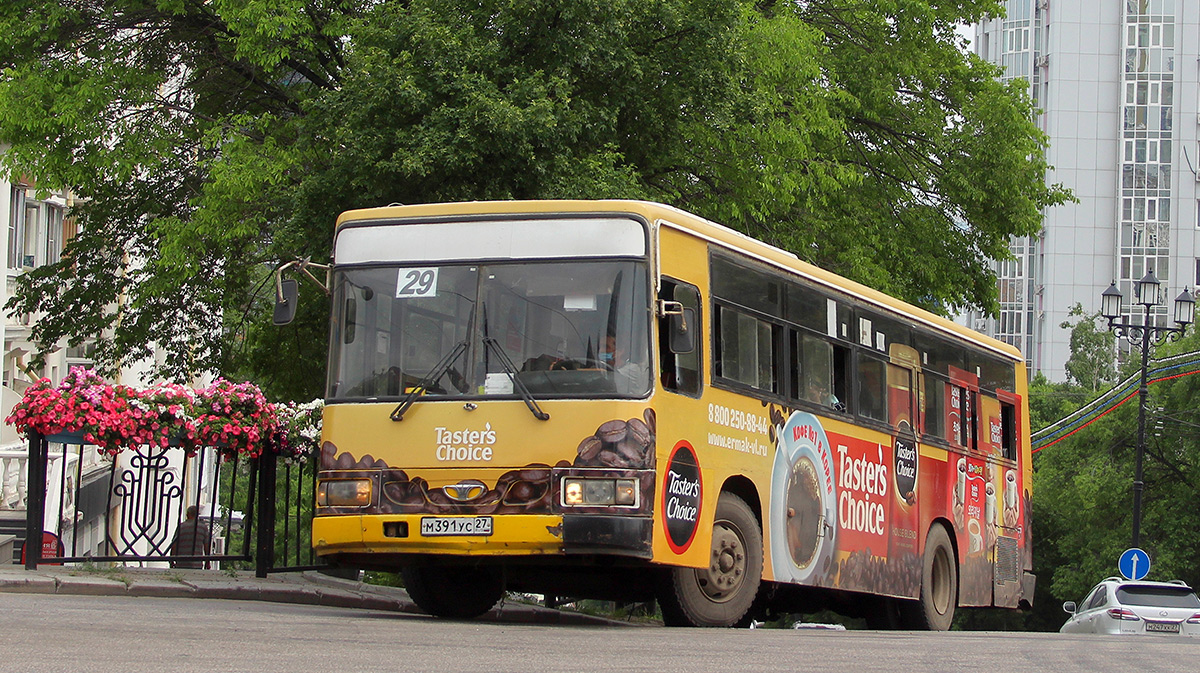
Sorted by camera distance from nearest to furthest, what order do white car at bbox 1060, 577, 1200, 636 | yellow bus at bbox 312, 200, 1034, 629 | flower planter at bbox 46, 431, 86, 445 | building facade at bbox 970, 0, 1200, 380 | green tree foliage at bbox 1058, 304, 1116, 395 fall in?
yellow bus at bbox 312, 200, 1034, 629 → flower planter at bbox 46, 431, 86, 445 → white car at bbox 1060, 577, 1200, 636 → green tree foliage at bbox 1058, 304, 1116, 395 → building facade at bbox 970, 0, 1200, 380

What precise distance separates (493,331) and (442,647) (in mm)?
3270

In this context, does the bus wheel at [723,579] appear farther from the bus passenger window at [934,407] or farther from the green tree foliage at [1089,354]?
the green tree foliage at [1089,354]

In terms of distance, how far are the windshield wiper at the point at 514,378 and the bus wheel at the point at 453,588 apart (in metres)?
2.20

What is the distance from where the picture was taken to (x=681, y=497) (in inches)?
477

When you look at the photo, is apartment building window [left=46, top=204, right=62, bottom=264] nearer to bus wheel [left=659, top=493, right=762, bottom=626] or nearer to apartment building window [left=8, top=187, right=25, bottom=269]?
apartment building window [left=8, top=187, right=25, bottom=269]

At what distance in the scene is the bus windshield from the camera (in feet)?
39.1

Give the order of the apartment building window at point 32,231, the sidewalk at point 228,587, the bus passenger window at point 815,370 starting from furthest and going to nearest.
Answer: the apartment building window at point 32,231
the bus passenger window at point 815,370
the sidewalk at point 228,587

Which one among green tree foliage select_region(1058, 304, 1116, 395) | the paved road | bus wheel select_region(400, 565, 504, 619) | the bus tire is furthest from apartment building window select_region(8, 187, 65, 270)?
green tree foliage select_region(1058, 304, 1116, 395)

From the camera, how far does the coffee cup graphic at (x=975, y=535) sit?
1884 cm

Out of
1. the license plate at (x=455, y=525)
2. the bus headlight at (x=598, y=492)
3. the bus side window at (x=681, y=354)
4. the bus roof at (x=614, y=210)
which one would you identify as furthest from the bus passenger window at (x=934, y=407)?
the license plate at (x=455, y=525)

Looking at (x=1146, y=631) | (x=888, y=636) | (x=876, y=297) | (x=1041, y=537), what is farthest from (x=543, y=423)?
(x=1041, y=537)

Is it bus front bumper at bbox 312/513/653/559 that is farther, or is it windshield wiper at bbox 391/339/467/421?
windshield wiper at bbox 391/339/467/421

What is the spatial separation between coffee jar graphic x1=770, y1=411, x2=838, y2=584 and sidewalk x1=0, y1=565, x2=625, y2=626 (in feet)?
7.88

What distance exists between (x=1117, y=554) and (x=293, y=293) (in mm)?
49843
